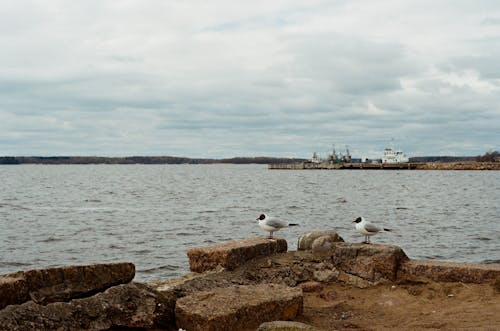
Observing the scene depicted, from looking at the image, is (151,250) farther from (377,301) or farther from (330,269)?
(377,301)

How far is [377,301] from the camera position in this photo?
9250 millimetres

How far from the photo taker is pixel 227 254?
9.84m

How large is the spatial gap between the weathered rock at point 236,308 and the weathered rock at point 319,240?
2.64 metres

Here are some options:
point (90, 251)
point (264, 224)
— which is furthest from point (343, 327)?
point (90, 251)

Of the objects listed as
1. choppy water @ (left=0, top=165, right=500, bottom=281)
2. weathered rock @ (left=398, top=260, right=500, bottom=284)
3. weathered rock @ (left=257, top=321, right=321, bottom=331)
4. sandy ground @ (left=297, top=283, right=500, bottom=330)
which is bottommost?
choppy water @ (left=0, top=165, right=500, bottom=281)

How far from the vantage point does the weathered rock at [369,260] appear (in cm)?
995

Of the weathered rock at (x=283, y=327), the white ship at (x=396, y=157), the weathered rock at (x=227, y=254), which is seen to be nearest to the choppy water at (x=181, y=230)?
the weathered rock at (x=227, y=254)

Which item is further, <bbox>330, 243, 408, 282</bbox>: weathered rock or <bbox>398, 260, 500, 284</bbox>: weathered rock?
<bbox>330, 243, 408, 282</bbox>: weathered rock

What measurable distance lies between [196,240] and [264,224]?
33.9 feet

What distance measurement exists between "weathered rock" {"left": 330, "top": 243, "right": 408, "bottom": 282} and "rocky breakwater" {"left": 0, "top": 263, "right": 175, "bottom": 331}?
3.78 metres

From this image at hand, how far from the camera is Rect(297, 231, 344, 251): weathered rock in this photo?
10945mm

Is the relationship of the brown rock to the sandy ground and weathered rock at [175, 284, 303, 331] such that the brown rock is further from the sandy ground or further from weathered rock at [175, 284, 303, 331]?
weathered rock at [175, 284, 303, 331]

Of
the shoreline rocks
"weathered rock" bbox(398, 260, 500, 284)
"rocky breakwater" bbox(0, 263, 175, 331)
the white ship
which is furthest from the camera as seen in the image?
the white ship

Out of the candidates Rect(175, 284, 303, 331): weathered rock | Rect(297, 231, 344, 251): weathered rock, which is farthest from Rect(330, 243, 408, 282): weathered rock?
Rect(175, 284, 303, 331): weathered rock
